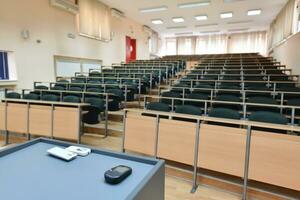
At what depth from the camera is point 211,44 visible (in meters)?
16.9

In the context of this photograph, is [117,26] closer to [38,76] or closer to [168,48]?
[38,76]

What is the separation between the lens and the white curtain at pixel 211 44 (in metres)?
16.6

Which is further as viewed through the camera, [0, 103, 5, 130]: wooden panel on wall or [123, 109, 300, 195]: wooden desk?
[0, 103, 5, 130]: wooden panel on wall

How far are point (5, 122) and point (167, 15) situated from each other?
9314mm

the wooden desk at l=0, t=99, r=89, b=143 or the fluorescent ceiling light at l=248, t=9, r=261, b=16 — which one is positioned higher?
the fluorescent ceiling light at l=248, t=9, r=261, b=16

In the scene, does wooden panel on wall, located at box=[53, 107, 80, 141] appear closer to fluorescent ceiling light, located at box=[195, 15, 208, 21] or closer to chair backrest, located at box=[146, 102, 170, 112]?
chair backrest, located at box=[146, 102, 170, 112]

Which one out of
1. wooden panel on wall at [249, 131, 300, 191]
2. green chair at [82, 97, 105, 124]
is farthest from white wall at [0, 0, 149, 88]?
wooden panel on wall at [249, 131, 300, 191]

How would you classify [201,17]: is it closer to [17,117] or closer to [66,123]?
[66,123]

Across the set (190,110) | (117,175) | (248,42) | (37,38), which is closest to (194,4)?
(37,38)

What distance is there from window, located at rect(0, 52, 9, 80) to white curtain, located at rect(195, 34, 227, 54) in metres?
14.2

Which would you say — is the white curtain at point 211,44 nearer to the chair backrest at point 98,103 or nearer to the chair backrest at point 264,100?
the chair backrest at point 264,100

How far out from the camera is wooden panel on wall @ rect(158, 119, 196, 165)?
2660mm

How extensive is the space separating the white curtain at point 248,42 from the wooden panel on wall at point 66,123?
15.4 meters

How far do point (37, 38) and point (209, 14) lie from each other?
8093 millimetres
